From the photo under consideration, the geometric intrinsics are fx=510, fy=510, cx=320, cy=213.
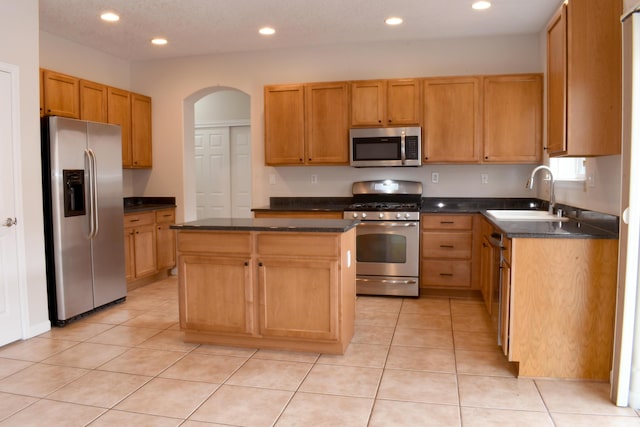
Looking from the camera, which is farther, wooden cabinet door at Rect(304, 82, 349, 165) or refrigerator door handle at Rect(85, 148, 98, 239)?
wooden cabinet door at Rect(304, 82, 349, 165)

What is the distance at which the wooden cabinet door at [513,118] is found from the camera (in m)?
4.84

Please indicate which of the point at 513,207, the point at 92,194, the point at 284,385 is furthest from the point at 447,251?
the point at 92,194

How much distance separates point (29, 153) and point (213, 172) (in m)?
4.20

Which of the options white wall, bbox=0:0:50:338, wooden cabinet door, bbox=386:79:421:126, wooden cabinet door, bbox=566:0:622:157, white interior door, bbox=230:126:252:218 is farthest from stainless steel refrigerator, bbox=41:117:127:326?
wooden cabinet door, bbox=566:0:622:157

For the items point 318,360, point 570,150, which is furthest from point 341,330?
point 570,150

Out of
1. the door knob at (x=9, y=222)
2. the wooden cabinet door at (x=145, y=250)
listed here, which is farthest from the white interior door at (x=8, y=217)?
the wooden cabinet door at (x=145, y=250)

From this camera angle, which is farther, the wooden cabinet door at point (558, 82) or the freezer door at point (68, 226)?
the freezer door at point (68, 226)

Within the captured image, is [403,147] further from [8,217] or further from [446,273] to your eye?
[8,217]

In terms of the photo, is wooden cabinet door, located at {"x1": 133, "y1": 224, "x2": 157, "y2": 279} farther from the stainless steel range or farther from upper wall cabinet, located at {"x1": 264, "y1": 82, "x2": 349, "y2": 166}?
the stainless steel range

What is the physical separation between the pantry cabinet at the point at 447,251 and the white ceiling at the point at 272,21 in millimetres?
1817

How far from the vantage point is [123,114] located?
559cm

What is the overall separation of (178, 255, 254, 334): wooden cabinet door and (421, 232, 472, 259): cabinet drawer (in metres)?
2.18

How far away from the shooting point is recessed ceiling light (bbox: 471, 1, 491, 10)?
4.15 metres

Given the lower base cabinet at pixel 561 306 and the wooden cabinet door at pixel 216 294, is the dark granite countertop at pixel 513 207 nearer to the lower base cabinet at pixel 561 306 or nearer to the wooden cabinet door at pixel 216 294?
the lower base cabinet at pixel 561 306
